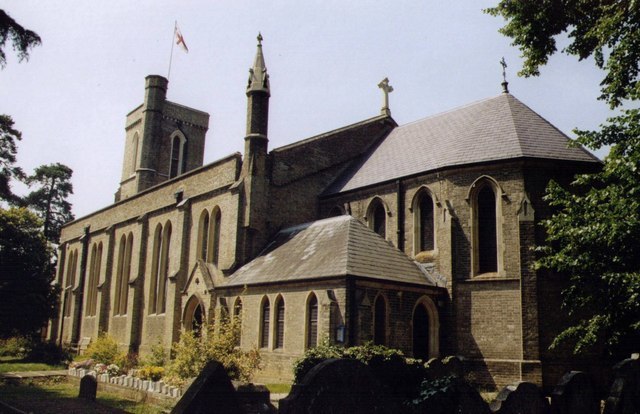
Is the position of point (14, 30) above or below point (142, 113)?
below

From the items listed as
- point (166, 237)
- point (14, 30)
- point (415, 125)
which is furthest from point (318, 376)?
point (166, 237)

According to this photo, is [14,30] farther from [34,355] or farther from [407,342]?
[34,355]

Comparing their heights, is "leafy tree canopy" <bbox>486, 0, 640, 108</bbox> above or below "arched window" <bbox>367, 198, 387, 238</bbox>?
above

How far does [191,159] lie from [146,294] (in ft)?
51.0

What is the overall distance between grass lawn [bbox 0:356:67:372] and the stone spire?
16840 millimetres

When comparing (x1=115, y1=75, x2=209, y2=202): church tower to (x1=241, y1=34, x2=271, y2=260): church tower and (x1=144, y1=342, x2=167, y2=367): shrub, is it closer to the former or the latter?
(x1=241, y1=34, x2=271, y2=260): church tower

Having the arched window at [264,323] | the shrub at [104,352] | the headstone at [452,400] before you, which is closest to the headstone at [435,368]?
the arched window at [264,323]

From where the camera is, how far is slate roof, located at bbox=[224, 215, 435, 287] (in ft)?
64.3

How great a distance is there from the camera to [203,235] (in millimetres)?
28156

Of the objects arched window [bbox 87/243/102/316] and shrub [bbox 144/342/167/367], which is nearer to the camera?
shrub [bbox 144/342/167/367]

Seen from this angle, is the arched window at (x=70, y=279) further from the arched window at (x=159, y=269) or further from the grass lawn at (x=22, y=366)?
the arched window at (x=159, y=269)

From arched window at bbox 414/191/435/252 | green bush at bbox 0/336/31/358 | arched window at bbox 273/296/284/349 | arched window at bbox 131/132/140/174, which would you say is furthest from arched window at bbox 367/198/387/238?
arched window at bbox 131/132/140/174

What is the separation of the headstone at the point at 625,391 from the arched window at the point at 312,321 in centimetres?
1017

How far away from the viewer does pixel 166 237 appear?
31.6 meters
